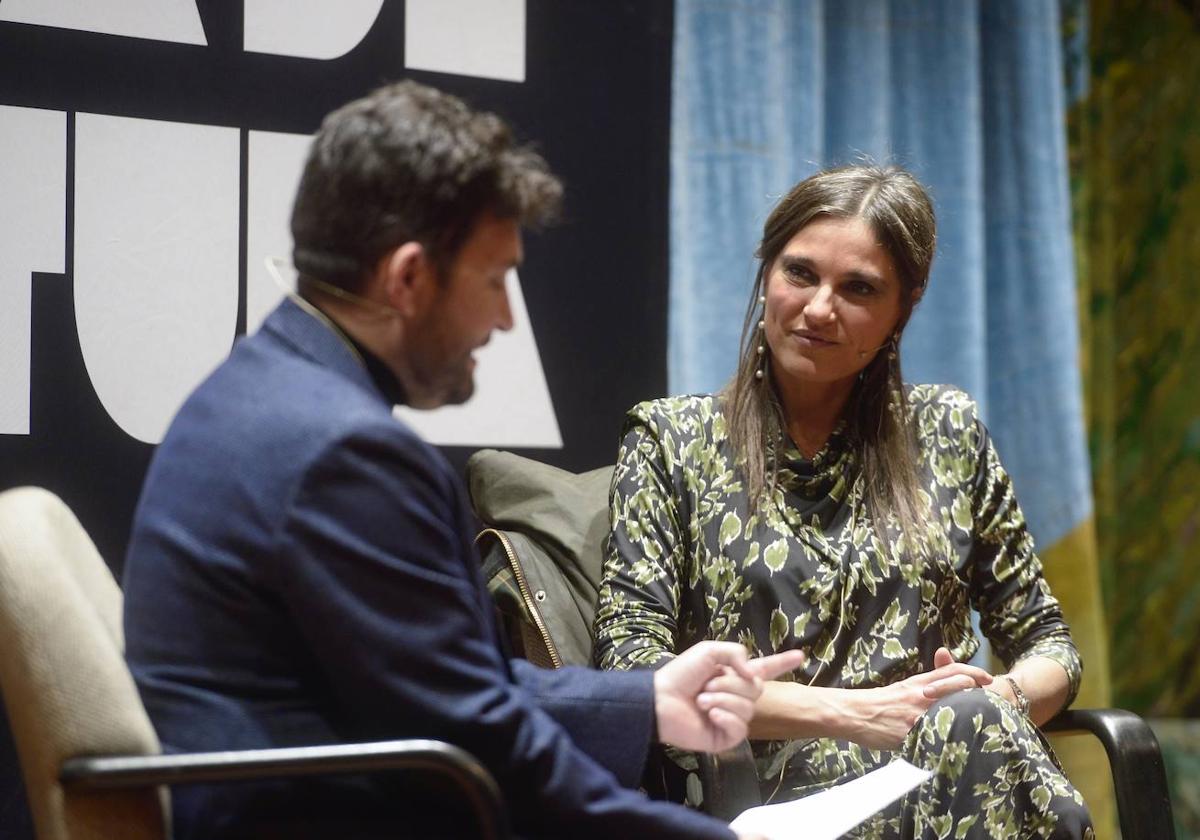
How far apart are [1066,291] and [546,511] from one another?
56.6 inches

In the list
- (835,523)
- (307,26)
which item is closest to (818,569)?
(835,523)

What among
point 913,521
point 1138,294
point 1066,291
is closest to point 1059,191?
point 1066,291

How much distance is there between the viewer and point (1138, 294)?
136 inches

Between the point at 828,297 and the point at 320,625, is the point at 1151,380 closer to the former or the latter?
the point at 828,297

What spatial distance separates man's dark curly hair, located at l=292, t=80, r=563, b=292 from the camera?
4.27ft

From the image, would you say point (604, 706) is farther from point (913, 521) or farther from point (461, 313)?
point (913, 521)

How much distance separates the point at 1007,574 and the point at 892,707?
419mm

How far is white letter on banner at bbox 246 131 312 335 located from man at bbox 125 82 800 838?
3.53ft

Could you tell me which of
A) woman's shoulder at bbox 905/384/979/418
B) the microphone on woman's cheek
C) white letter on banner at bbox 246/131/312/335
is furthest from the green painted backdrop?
white letter on banner at bbox 246/131/312/335

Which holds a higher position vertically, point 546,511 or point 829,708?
point 546,511

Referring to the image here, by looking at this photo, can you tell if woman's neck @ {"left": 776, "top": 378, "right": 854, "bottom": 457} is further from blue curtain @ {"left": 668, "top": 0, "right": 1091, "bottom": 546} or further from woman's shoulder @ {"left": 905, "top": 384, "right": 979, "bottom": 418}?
blue curtain @ {"left": 668, "top": 0, "right": 1091, "bottom": 546}

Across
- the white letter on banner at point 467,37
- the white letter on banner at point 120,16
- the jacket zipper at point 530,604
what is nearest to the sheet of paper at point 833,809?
the jacket zipper at point 530,604

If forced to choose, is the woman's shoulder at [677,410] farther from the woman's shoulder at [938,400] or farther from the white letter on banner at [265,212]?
the white letter on banner at [265,212]

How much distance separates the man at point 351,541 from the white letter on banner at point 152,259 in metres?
1.05
